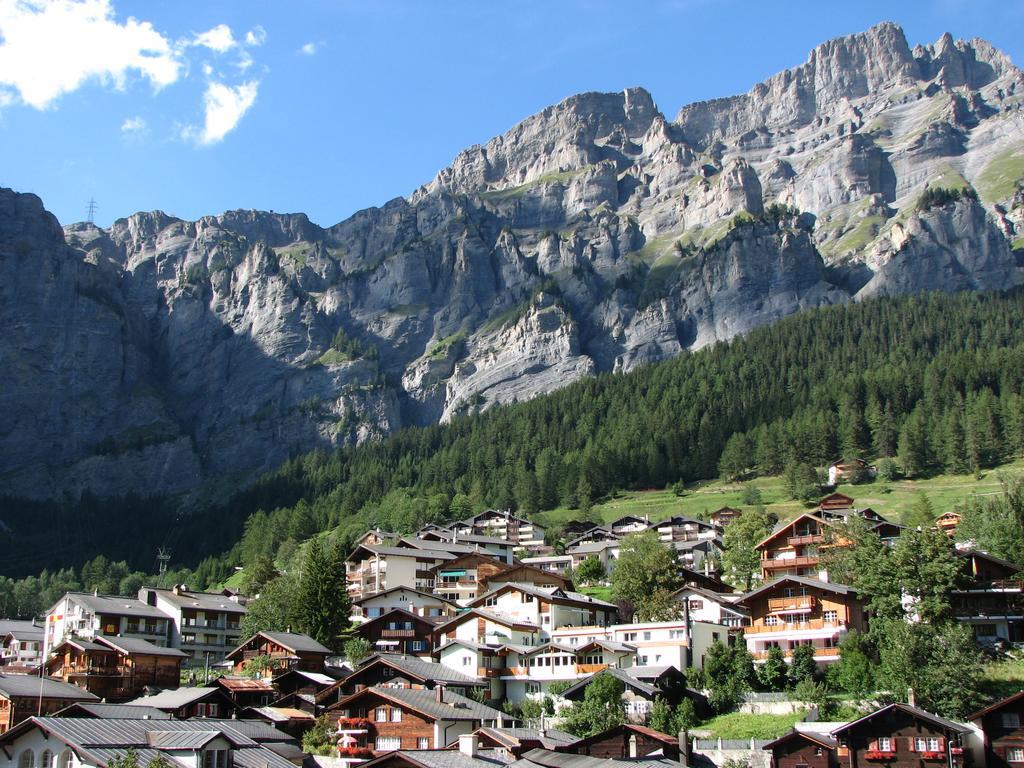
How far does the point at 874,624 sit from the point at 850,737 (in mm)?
15783

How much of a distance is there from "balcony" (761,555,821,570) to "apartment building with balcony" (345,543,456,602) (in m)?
33.8

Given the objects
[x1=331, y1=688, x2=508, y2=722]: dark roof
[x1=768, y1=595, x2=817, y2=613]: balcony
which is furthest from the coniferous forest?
[x1=331, y1=688, x2=508, y2=722]: dark roof

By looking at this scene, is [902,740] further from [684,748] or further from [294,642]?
[294,642]

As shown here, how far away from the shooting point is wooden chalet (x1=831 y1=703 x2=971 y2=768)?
52688 mm

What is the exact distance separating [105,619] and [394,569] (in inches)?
1167

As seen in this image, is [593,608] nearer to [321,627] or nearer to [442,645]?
[442,645]

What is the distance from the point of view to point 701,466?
167 metres

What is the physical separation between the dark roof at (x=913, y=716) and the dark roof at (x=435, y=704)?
20.3 metres

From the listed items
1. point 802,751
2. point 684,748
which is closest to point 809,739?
point 802,751

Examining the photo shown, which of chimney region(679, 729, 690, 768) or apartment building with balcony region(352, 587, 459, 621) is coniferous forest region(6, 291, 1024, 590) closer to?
apartment building with balcony region(352, 587, 459, 621)

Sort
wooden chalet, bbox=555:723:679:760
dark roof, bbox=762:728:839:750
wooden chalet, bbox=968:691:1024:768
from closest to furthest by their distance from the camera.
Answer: wooden chalet, bbox=968:691:1024:768, dark roof, bbox=762:728:839:750, wooden chalet, bbox=555:723:679:760

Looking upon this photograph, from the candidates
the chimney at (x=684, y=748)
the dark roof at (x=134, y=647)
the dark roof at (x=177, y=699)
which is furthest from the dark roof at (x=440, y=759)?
the dark roof at (x=134, y=647)

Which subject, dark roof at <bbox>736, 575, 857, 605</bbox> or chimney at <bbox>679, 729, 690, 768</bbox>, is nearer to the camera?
chimney at <bbox>679, 729, 690, 768</bbox>

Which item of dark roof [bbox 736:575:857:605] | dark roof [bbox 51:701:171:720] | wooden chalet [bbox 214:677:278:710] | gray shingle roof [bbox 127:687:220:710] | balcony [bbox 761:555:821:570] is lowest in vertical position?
wooden chalet [bbox 214:677:278:710]
